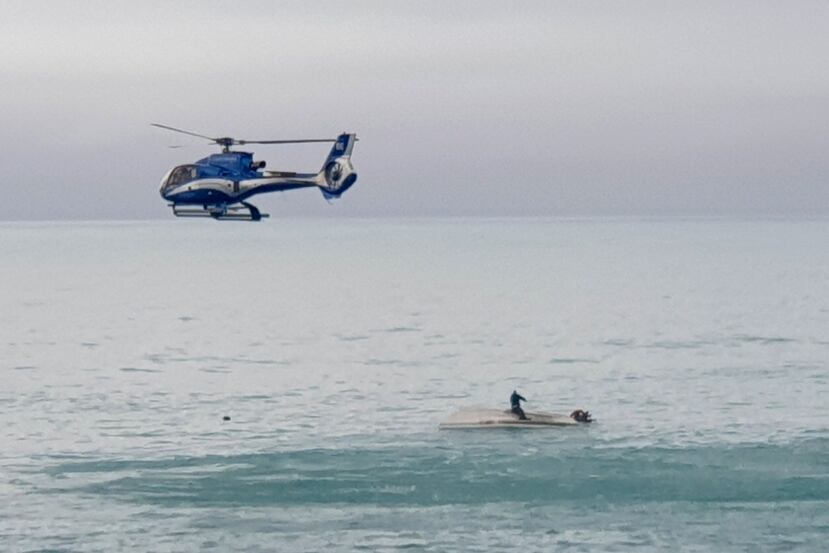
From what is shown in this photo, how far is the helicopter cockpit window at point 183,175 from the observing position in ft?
202

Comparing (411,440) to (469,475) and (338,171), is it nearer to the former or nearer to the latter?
(469,475)

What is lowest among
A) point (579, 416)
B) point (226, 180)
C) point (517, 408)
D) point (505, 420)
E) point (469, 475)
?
point (469, 475)

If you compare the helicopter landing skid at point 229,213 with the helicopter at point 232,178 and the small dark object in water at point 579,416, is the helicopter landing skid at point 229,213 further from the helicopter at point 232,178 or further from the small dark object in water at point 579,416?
the small dark object in water at point 579,416

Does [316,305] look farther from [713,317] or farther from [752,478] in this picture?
[752,478]

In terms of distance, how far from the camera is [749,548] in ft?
164

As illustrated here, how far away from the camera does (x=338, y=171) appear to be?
5741cm

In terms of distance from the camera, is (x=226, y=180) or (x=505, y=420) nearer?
(x=226, y=180)

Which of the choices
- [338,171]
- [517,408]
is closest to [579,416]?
[517,408]

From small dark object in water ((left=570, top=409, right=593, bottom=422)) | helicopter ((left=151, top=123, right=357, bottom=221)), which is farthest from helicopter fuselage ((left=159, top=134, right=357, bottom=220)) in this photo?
small dark object in water ((left=570, top=409, right=593, bottom=422))

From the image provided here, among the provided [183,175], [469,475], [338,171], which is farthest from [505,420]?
[183,175]

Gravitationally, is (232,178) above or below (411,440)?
above

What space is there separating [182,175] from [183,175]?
0.06m

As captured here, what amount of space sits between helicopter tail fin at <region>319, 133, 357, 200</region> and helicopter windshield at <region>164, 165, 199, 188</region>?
7240 mm

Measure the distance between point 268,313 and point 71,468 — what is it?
101374 millimetres
